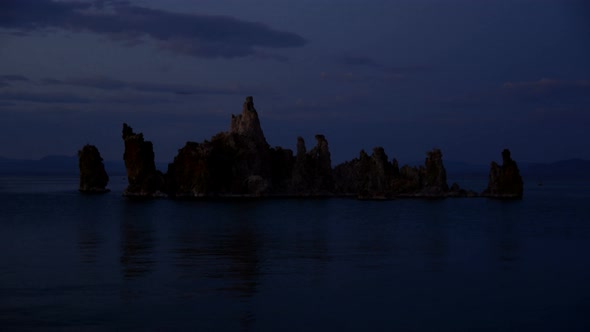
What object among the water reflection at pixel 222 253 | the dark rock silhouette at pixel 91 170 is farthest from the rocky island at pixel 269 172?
the water reflection at pixel 222 253

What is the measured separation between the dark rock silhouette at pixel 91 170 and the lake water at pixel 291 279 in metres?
99.5

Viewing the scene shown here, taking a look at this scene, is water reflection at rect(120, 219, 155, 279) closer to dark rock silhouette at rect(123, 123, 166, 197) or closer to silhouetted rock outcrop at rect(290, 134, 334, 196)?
dark rock silhouette at rect(123, 123, 166, 197)

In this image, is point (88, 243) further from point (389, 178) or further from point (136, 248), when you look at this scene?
point (389, 178)

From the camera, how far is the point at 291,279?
39531 millimetres

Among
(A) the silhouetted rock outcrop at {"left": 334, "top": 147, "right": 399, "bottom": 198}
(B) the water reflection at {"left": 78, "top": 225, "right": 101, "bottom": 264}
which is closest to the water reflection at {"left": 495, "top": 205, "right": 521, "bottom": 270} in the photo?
(B) the water reflection at {"left": 78, "top": 225, "right": 101, "bottom": 264}

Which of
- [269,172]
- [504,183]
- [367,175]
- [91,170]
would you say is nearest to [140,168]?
[269,172]

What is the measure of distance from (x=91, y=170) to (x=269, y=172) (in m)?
48.8

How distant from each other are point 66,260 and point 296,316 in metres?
23.0

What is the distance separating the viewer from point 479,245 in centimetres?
6266

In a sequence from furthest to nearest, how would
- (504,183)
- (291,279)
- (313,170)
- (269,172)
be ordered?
(313,170), (269,172), (504,183), (291,279)

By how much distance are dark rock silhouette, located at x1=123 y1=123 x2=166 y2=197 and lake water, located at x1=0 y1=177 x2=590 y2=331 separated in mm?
74745

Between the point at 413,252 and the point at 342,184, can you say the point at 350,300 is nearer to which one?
the point at 413,252

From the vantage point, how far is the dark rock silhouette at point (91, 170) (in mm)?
178625

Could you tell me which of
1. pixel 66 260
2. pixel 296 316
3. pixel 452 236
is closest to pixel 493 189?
pixel 452 236
